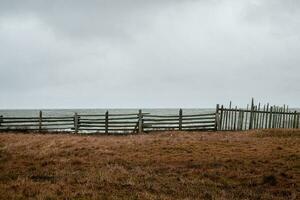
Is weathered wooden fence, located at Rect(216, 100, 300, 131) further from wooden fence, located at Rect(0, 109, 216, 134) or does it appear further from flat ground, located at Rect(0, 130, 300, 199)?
flat ground, located at Rect(0, 130, 300, 199)

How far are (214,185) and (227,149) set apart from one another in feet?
20.6

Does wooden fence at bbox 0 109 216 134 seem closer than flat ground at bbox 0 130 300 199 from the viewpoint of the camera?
No

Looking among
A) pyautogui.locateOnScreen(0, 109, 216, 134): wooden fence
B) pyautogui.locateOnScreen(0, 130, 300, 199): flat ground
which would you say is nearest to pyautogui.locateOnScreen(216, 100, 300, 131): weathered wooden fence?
pyautogui.locateOnScreen(0, 109, 216, 134): wooden fence

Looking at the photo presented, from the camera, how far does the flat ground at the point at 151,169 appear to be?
33.0ft

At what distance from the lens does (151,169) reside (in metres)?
13.1

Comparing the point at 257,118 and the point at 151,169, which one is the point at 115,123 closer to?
the point at 257,118

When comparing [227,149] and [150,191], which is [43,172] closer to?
[150,191]

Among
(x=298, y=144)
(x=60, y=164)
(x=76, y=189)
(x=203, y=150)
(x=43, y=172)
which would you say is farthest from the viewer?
(x=298, y=144)

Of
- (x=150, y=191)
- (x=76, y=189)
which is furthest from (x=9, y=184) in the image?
(x=150, y=191)

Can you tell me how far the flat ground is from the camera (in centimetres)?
1007

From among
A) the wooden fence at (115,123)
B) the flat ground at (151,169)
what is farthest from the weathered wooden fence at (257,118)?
the flat ground at (151,169)

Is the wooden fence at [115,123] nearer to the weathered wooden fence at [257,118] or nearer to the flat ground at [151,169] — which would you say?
the weathered wooden fence at [257,118]

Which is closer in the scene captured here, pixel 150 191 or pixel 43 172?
pixel 150 191

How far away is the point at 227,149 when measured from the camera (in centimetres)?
1716
